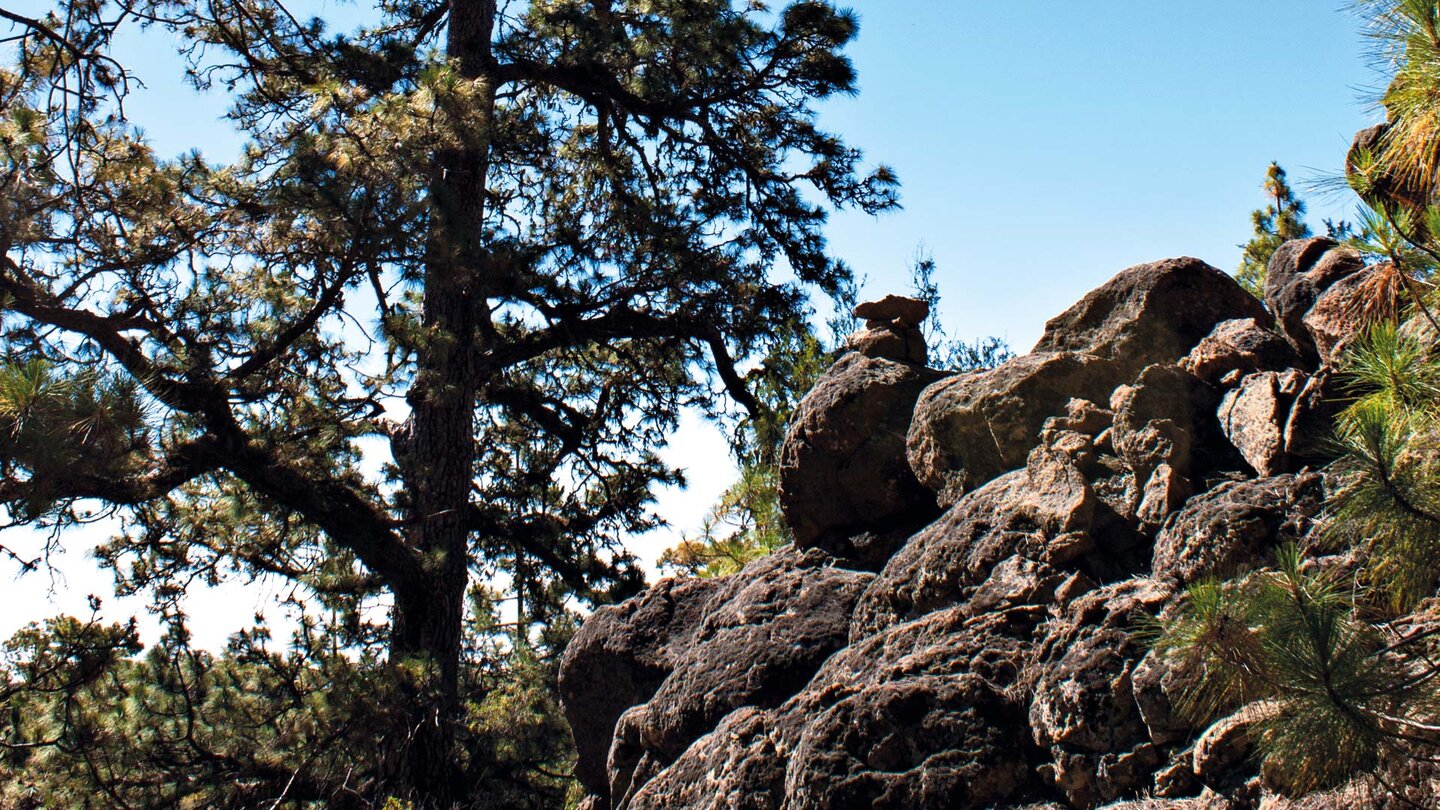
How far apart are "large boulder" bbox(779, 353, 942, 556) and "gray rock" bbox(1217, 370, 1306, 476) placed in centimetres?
166

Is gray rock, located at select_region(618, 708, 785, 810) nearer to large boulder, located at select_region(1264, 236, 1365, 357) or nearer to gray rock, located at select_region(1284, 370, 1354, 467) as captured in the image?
gray rock, located at select_region(1284, 370, 1354, 467)

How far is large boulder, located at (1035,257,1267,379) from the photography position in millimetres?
5414

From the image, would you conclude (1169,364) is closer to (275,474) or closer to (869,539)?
(869,539)

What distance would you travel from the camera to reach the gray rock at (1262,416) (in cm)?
429

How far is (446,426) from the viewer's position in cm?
874

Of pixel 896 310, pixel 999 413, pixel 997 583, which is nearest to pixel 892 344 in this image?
pixel 896 310

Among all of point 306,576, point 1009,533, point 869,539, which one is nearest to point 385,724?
point 306,576

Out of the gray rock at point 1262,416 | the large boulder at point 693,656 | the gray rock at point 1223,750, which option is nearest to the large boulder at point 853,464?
the large boulder at point 693,656

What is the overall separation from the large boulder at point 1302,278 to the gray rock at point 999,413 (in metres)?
0.77

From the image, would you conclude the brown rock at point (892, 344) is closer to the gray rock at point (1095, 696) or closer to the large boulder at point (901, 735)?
the large boulder at point (901, 735)

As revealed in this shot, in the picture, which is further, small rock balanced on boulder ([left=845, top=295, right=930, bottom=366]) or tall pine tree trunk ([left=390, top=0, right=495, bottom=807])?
tall pine tree trunk ([left=390, top=0, right=495, bottom=807])

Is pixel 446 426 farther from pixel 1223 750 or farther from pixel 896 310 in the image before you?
pixel 1223 750

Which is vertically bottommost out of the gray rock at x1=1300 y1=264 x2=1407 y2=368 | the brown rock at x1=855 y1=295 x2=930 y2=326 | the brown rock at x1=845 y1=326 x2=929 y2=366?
the gray rock at x1=1300 y1=264 x2=1407 y2=368

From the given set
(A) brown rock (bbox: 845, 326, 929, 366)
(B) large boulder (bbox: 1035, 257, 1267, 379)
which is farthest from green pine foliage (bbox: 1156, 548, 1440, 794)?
(A) brown rock (bbox: 845, 326, 929, 366)
